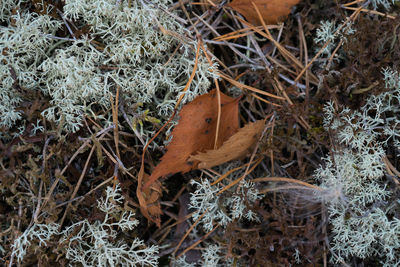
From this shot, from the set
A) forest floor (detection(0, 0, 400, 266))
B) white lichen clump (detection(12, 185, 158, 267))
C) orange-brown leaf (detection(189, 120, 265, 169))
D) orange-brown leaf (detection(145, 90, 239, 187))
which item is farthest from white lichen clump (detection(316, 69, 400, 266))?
white lichen clump (detection(12, 185, 158, 267))

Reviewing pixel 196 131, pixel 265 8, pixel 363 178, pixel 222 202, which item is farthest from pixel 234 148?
pixel 265 8

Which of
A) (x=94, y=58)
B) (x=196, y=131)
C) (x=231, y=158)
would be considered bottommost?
(x=231, y=158)

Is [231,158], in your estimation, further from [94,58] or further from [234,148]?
[94,58]

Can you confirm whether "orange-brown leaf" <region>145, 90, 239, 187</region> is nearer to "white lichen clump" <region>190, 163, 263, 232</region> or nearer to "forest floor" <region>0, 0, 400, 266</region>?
"forest floor" <region>0, 0, 400, 266</region>

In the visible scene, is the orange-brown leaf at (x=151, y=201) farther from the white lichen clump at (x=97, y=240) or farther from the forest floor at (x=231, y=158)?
the white lichen clump at (x=97, y=240)

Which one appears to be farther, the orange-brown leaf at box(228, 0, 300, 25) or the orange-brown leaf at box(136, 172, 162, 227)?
the orange-brown leaf at box(228, 0, 300, 25)

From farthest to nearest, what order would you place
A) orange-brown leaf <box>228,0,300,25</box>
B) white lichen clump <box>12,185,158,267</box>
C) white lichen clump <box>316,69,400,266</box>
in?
1. orange-brown leaf <box>228,0,300,25</box>
2. white lichen clump <box>316,69,400,266</box>
3. white lichen clump <box>12,185,158,267</box>

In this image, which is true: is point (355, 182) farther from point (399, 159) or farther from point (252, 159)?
point (252, 159)

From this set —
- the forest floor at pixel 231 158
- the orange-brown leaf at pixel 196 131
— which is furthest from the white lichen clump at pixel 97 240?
the orange-brown leaf at pixel 196 131
